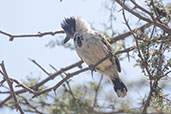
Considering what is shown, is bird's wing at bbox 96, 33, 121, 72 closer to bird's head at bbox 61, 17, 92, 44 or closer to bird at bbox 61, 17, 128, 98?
bird at bbox 61, 17, 128, 98

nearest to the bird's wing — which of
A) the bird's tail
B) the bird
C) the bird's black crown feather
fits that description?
the bird

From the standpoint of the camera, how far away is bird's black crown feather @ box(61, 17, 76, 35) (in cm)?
418

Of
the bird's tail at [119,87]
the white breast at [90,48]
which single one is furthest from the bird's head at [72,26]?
the bird's tail at [119,87]

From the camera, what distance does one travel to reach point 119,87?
12.7 ft

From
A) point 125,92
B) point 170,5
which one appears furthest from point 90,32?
point 170,5

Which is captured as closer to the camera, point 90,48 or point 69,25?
point 90,48

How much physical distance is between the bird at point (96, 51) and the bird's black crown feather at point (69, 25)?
0.17ft

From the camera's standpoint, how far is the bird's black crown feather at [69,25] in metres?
4.18

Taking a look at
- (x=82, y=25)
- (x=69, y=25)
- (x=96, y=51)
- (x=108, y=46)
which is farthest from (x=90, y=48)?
(x=69, y=25)

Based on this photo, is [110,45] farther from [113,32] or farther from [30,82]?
[30,82]

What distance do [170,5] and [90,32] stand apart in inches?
51.7

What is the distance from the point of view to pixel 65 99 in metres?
4.11

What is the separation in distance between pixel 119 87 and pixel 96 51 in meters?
0.54

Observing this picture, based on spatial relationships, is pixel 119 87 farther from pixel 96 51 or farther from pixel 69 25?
pixel 69 25
